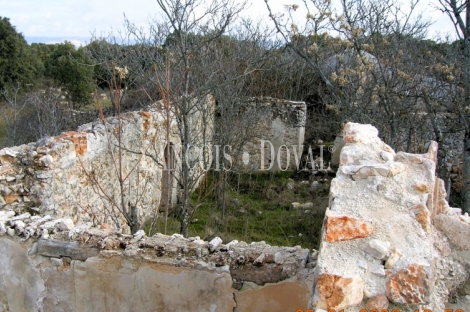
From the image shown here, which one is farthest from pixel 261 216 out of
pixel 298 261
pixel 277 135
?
pixel 298 261

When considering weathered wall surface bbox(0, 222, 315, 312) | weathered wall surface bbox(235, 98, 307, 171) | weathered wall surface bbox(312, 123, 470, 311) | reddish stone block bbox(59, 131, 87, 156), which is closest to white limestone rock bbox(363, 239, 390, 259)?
weathered wall surface bbox(312, 123, 470, 311)

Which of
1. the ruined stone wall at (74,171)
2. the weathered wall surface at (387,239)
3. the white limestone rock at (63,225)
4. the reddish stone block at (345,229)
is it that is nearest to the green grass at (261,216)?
the ruined stone wall at (74,171)

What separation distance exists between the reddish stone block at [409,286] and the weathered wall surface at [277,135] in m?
8.05

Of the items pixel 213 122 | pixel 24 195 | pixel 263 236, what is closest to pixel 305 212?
pixel 263 236

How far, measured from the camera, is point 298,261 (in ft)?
8.20

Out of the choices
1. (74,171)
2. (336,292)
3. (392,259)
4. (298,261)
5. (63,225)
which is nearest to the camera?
(336,292)

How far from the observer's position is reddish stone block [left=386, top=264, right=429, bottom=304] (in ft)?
5.09

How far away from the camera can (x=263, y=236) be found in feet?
21.5

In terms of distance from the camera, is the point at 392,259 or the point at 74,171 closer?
the point at 392,259

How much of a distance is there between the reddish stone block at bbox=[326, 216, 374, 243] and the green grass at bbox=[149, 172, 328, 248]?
396 centimetres

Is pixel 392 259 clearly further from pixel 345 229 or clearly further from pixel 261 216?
pixel 261 216

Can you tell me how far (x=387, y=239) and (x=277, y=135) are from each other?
826 cm

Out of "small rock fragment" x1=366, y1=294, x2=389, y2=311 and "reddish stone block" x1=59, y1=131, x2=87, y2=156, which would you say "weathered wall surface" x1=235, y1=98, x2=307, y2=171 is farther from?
"small rock fragment" x1=366, y1=294, x2=389, y2=311

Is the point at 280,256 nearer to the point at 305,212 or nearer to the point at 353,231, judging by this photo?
the point at 353,231
